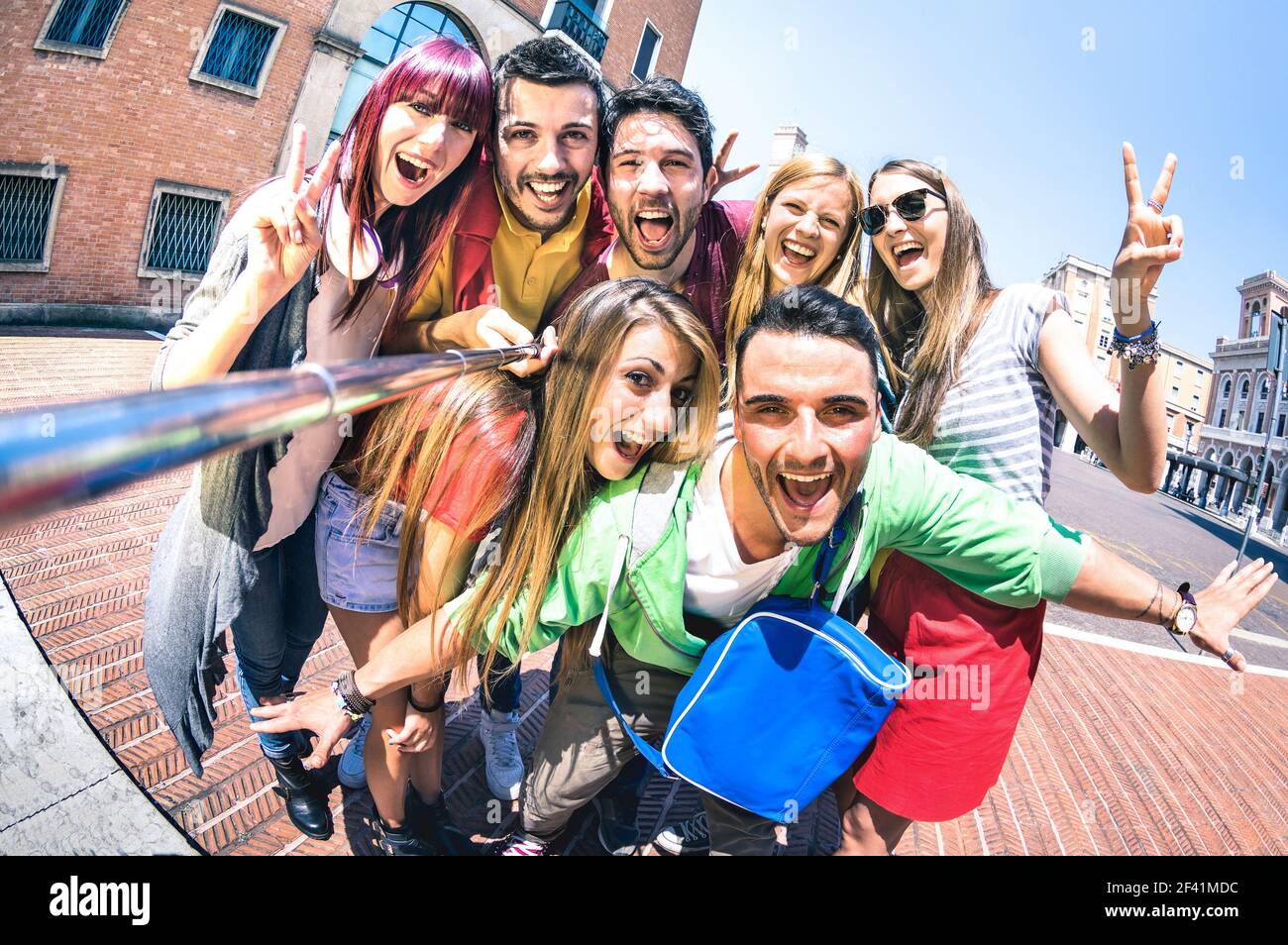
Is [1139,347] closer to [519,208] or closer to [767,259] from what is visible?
[767,259]

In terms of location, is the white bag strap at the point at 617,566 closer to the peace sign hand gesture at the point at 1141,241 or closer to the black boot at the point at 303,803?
the peace sign hand gesture at the point at 1141,241

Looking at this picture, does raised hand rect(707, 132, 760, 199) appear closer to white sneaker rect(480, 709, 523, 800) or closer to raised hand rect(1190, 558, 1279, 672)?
raised hand rect(1190, 558, 1279, 672)

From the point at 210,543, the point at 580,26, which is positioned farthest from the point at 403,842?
the point at 580,26

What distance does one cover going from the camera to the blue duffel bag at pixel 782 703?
1794 mm

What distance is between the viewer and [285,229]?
64.1 inches

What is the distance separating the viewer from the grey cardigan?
1802 mm

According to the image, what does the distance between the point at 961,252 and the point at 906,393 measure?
546 millimetres

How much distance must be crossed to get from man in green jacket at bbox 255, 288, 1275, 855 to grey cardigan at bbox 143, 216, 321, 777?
1.68 ft

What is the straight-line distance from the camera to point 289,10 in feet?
17.8

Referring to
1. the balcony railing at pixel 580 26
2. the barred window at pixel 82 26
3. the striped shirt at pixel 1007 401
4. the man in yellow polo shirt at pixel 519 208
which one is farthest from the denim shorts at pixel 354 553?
the balcony railing at pixel 580 26

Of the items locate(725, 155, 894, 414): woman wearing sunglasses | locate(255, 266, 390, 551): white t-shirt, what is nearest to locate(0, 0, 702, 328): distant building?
locate(255, 266, 390, 551): white t-shirt

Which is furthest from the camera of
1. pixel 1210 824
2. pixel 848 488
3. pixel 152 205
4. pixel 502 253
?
pixel 152 205
